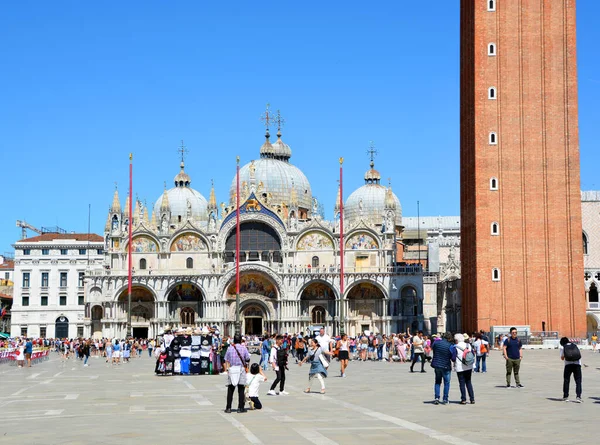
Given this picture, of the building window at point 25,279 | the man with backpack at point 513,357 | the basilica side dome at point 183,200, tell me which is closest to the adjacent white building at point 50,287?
the building window at point 25,279

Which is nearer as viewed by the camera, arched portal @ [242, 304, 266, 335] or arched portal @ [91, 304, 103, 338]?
arched portal @ [242, 304, 266, 335]

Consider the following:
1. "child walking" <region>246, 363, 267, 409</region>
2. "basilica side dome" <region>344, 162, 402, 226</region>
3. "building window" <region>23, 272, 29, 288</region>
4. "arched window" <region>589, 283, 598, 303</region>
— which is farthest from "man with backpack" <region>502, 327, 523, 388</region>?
"building window" <region>23, 272, 29, 288</region>

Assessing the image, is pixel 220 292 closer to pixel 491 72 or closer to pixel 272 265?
pixel 272 265

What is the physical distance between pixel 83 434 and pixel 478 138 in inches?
1893

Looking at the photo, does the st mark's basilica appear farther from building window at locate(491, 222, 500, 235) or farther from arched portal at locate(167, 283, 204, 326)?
building window at locate(491, 222, 500, 235)

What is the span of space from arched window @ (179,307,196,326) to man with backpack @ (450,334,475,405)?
205ft

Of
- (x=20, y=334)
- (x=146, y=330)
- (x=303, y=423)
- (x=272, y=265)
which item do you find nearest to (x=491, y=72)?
(x=272, y=265)

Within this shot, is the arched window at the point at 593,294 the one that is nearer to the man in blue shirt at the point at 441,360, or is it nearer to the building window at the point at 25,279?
the building window at the point at 25,279

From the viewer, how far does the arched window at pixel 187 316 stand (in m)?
82.0

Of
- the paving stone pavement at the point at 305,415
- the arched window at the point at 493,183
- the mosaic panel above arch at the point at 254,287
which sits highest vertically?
the arched window at the point at 493,183

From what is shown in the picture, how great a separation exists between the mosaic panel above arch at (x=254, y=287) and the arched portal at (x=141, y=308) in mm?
7311

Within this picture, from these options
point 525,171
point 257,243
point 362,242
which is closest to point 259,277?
point 257,243

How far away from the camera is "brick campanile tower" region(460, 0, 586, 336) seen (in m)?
58.8

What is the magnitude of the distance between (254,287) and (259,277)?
3.37ft
